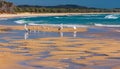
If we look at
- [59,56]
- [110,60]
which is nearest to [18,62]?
[59,56]

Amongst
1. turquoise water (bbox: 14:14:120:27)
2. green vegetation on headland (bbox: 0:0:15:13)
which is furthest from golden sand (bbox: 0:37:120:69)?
green vegetation on headland (bbox: 0:0:15:13)

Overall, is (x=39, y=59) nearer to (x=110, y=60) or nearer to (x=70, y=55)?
(x=70, y=55)

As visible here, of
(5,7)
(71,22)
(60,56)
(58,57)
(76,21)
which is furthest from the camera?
(5,7)

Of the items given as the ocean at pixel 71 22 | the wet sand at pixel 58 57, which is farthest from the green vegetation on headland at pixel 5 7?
the wet sand at pixel 58 57

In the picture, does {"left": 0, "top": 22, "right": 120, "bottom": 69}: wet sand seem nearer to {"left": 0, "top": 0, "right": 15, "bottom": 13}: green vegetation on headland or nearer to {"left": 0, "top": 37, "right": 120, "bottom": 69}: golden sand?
{"left": 0, "top": 37, "right": 120, "bottom": 69}: golden sand

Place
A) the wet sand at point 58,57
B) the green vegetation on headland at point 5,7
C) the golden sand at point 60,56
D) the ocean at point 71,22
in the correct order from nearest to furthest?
the wet sand at point 58,57 < the golden sand at point 60,56 < the ocean at point 71,22 < the green vegetation on headland at point 5,7

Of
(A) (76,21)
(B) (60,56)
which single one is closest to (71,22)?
(A) (76,21)

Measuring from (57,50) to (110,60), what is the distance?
3.62 metres

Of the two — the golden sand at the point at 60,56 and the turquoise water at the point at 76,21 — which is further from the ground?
the golden sand at the point at 60,56

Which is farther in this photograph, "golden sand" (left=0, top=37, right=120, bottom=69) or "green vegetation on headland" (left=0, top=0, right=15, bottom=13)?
"green vegetation on headland" (left=0, top=0, right=15, bottom=13)

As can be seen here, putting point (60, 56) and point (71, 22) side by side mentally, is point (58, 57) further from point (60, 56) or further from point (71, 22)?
point (71, 22)

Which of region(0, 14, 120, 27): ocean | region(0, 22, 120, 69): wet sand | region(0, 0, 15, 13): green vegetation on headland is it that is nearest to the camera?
region(0, 22, 120, 69): wet sand

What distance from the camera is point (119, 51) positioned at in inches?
669

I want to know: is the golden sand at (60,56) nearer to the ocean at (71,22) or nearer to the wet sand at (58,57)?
the wet sand at (58,57)
